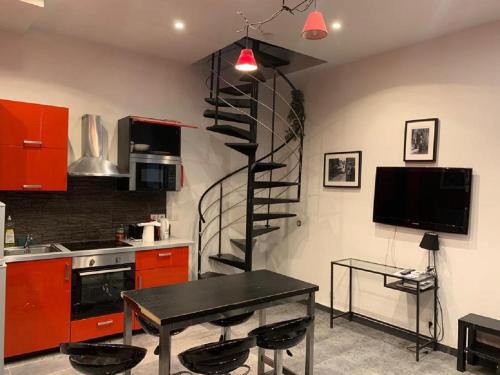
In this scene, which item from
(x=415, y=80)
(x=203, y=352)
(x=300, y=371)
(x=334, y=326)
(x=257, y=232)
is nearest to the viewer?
(x=203, y=352)

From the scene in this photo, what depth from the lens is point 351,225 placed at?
4453mm

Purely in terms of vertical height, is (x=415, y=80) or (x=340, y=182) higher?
(x=415, y=80)

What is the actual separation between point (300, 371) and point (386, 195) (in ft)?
6.56

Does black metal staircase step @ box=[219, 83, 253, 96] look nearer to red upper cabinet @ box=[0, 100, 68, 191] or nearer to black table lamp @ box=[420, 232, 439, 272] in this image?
red upper cabinet @ box=[0, 100, 68, 191]

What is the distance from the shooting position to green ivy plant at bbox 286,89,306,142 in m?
4.91

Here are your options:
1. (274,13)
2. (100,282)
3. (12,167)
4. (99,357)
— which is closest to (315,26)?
(274,13)

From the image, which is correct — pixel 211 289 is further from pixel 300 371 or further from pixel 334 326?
pixel 334 326

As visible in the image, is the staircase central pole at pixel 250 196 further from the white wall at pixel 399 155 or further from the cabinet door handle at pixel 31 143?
the cabinet door handle at pixel 31 143

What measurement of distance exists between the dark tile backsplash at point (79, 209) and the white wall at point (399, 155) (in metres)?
2.07

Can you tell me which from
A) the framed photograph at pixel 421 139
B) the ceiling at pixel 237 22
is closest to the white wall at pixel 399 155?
the framed photograph at pixel 421 139

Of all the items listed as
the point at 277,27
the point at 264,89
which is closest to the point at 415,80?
the point at 277,27

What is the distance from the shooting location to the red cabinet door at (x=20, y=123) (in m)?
3.20

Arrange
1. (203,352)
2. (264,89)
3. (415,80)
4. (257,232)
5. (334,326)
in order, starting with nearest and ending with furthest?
(203,352)
(415,80)
(334,326)
(257,232)
(264,89)

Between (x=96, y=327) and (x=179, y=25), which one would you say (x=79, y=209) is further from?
(x=179, y=25)
